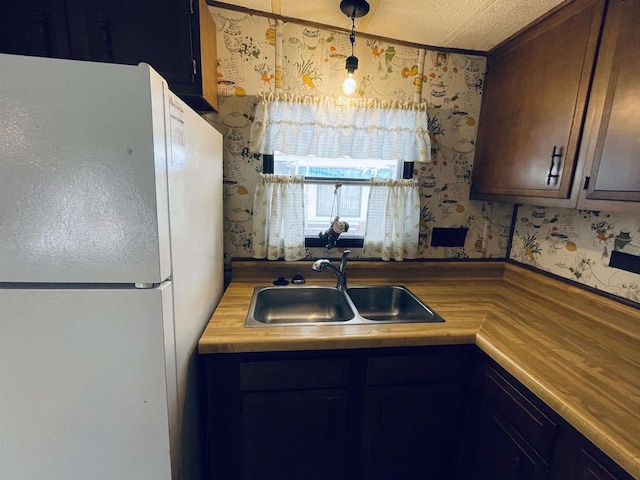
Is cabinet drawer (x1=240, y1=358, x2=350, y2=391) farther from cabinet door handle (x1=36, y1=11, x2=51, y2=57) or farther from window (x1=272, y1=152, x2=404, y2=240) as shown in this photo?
cabinet door handle (x1=36, y1=11, x2=51, y2=57)

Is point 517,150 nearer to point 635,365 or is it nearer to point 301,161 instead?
point 635,365

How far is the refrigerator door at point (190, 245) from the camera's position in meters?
0.80

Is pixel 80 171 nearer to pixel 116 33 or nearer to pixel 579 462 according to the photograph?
pixel 116 33

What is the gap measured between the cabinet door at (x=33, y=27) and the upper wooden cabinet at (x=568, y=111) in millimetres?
1940

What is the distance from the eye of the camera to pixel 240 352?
105 centimetres

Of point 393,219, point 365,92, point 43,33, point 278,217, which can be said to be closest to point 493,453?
point 393,219

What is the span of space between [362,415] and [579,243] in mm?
1370

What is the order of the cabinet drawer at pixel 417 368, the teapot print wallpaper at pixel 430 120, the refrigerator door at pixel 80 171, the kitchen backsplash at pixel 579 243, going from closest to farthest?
the refrigerator door at pixel 80 171 → the cabinet drawer at pixel 417 368 → the kitchen backsplash at pixel 579 243 → the teapot print wallpaper at pixel 430 120

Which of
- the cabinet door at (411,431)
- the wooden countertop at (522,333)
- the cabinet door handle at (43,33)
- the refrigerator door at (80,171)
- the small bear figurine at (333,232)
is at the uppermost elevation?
the cabinet door handle at (43,33)

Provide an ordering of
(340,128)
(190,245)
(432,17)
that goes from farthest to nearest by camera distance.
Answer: (340,128)
(432,17)
(190,245)

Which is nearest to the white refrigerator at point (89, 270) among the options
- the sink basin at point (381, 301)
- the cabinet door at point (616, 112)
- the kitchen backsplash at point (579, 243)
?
the sink basin at point (381, 301)

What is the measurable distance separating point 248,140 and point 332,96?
0.54m

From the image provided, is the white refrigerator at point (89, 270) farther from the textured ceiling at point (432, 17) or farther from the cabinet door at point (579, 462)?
the cabinet door at point (579, 462)

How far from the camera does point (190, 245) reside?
3.13ft
